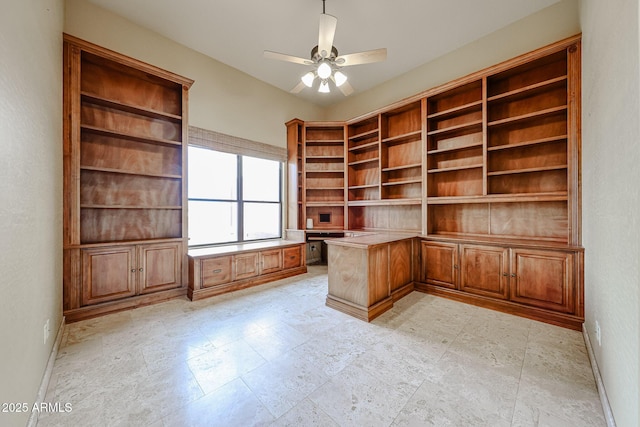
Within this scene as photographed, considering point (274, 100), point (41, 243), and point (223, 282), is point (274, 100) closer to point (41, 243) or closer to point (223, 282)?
point (223, 282)

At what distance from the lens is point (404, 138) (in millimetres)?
4125

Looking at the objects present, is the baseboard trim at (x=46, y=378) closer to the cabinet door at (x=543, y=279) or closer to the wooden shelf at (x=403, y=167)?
the cabinet door at (x=543, y=279)

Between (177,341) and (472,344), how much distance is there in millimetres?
2658

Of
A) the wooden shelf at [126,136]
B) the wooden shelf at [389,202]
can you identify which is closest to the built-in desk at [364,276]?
the wooden shelf at [389,202]

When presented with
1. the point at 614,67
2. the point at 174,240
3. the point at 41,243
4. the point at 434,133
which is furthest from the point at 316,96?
the point at 41,243

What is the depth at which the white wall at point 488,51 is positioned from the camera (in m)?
2.75

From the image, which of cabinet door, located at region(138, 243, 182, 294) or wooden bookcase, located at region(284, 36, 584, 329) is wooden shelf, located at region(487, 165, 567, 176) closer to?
wooden bookcase, located at region(284, 36, 584, 329)

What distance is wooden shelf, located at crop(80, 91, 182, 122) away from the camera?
8.66ft

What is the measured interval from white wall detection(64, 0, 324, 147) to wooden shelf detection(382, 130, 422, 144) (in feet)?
6.74

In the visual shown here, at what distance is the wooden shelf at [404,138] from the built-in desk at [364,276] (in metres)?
1.77

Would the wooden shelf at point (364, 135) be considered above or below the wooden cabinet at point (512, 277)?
above

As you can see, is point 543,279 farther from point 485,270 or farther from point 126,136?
point 126,136

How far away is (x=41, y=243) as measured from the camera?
1.67 meters

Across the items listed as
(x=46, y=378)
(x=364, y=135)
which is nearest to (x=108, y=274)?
(x=46, y=378)
